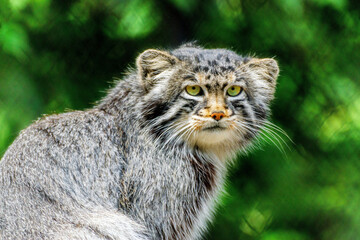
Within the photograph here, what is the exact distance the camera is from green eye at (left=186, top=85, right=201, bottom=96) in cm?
491

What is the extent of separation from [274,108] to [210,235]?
165 centimetres

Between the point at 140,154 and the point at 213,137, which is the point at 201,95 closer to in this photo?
the point at 213,137

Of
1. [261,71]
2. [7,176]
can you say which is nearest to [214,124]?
[261,71]

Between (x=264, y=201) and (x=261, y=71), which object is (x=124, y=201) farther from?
(x=264, y=201)

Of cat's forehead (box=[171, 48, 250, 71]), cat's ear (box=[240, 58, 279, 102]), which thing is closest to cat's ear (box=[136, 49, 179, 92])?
cat's forehead (box=[171, 48, 250, 71])

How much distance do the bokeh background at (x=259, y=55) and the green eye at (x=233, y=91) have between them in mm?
1359

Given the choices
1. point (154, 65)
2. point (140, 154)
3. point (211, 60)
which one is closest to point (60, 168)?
point (140, 154)

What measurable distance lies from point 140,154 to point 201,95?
765 mm

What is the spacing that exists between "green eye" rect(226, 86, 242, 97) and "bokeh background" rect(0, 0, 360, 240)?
1359 mm

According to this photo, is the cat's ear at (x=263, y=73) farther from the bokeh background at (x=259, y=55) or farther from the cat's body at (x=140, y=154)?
the bokeh background at (x=259, y=55)

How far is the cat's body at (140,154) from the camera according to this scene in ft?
15.4

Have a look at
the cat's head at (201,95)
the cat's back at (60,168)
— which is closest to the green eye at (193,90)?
the cat's head at (201,95)

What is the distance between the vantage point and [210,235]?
260 inches

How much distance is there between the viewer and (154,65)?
508 cm
